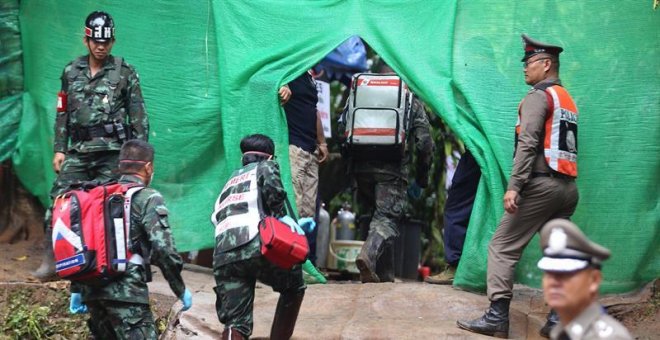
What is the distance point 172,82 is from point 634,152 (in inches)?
138

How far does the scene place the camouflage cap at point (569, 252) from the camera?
3.83 meters

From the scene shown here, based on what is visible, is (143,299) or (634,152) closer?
(143,299)

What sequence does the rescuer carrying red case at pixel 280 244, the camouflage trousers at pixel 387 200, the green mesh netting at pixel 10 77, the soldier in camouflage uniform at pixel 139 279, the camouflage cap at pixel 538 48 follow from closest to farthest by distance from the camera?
the soldier in camouflage uniform at pixel 139 279
the rescuer carrying red case at pixel 280 244
the camouflage cap at pixel 538 48
the green mesh netting at pixel 10 77
the camouflage trousers at pixel 387 200

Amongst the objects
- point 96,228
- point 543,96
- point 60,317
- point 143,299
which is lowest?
point 60,317

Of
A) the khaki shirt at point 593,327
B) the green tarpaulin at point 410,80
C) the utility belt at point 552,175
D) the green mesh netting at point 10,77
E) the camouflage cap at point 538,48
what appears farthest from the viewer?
the green mesh netting at point 10,77

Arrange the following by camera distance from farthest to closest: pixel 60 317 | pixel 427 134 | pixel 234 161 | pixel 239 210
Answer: pixel 427 134
pixel 234 161
pixel 60 317
pixel 239 210

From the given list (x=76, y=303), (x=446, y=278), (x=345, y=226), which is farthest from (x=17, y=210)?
(x=446, y=278)

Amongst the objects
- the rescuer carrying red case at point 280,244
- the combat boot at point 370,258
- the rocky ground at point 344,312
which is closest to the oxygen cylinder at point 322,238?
the combat boot at point 370,258

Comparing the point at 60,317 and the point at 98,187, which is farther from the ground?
the point at 98,187

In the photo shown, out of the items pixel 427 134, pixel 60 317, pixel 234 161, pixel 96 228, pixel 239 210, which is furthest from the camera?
pixel 427 134

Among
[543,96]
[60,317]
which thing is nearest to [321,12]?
[543,96]

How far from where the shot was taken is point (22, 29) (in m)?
8.55

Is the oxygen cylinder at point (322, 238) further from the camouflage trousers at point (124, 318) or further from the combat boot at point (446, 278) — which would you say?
the camouflage trousers at point (124, 318)

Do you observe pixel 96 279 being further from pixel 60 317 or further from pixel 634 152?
pixel 634 152
